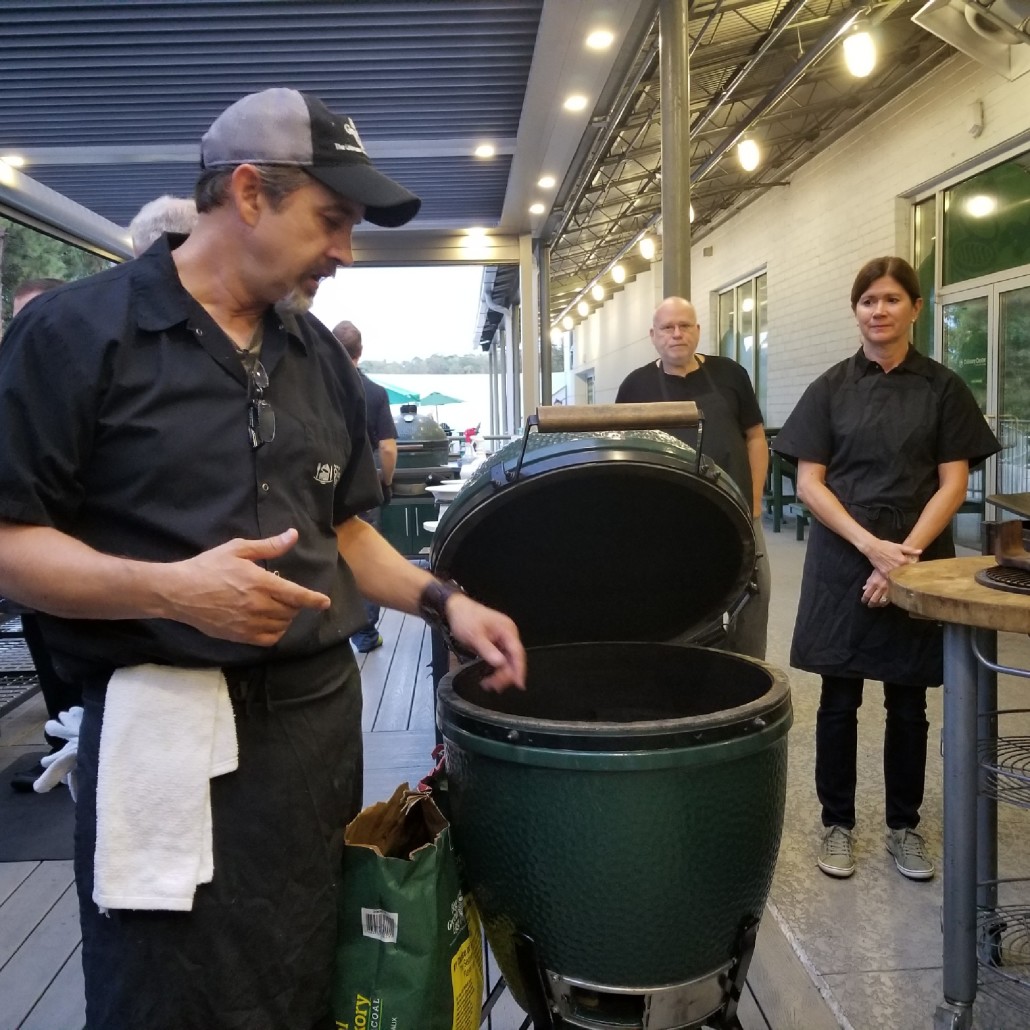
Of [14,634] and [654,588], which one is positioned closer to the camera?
[654,588]

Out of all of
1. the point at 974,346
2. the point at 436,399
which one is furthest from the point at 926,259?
the point at 436,399

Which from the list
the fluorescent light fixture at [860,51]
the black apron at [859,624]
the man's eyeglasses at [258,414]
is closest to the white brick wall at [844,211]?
the fluorescent light fixture at [860,51]

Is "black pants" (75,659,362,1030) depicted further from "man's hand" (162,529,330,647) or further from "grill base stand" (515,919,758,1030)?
"grill base stand" (515,919,758,1030)

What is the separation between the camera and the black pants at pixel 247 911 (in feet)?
3.67

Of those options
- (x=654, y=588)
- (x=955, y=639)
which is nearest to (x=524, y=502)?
(x=654, y=588)

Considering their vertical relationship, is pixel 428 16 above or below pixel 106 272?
above

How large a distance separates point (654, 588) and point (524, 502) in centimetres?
37

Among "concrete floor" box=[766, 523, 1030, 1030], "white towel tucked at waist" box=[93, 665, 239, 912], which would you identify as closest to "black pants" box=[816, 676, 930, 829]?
"concrete floor" box=[766, 523, 1030, 1030]

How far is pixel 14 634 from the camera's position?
3.68 meters

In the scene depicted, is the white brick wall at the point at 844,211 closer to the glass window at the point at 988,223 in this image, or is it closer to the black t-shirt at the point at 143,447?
the glass window at the point at 988,223

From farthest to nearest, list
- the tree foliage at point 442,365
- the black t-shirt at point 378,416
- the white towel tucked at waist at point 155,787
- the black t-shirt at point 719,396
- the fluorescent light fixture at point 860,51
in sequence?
the tree foliage at point 442,365
the fluorescent light fixture at point 860,51
the black t-shirt at point 378,416
the black t-shirt at point 719,396
the white towel tucked at waist at point 155,787

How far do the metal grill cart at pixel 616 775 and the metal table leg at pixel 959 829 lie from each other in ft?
1.60

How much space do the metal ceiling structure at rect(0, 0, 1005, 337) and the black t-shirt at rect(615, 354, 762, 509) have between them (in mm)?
1985

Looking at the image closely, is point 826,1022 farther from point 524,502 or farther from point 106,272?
point 106,272
